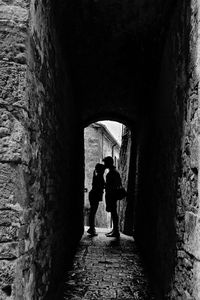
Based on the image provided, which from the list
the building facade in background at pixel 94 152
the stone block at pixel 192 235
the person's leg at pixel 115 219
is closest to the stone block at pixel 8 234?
the stone block at pixel 192 235

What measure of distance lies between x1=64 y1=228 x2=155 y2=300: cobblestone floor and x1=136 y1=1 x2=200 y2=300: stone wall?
0.43m

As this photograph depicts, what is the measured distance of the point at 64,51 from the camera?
14.5 ft

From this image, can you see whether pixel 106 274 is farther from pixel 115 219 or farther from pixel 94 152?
pixel 94 152

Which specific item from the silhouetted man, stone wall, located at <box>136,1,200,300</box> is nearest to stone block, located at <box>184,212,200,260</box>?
stone wall, located at <box>136,1,200,300</box>

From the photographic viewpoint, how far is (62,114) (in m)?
4.34

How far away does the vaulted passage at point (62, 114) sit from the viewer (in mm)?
2229

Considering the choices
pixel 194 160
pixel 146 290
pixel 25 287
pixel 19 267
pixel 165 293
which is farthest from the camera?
pixel 146 290

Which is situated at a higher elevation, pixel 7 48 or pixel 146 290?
pixel 7 48

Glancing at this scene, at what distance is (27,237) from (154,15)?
2875mm

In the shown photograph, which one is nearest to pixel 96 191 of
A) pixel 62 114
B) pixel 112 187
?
pixel 112 187

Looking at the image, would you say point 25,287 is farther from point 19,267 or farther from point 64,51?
point 64,51

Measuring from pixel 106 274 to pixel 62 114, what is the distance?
229 centimetres

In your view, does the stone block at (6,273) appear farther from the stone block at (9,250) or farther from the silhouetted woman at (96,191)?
the silhouetted woman at (96,191)

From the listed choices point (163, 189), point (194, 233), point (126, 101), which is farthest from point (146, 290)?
point (126, 101)
